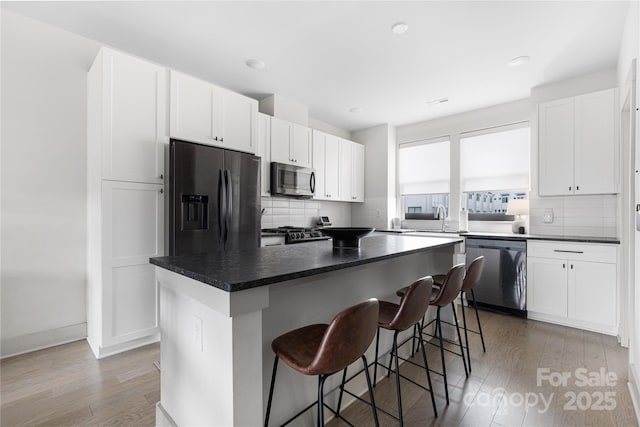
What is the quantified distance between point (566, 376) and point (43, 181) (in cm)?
449

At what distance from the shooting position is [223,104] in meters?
3.14

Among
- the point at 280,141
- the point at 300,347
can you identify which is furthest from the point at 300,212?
the point at 300,347

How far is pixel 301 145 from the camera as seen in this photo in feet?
13.9

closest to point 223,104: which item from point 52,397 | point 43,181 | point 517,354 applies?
point 43,181

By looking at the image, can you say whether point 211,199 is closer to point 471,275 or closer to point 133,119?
point 133,119

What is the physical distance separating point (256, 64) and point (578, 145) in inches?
144

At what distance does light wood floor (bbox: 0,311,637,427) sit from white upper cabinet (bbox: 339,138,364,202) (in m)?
2.99

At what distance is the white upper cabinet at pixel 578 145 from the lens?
3100 millimetres

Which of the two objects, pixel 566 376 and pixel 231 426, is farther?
pixel 566 376

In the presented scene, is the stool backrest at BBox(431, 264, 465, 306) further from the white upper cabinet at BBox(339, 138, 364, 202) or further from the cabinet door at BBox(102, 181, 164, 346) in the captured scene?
the white upper cabinet at BBox(339, 138, 364, 202)

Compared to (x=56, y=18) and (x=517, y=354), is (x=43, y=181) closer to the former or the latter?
(x=56, y=18)

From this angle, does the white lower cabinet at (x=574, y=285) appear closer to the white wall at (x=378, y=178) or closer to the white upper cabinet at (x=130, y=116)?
the white wall at (x=378, y=178)

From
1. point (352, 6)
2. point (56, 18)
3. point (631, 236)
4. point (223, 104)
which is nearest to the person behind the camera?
point (631, 236)

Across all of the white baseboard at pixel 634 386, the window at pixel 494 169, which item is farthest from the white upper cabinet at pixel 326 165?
the white baseboard at pixel 634 386
